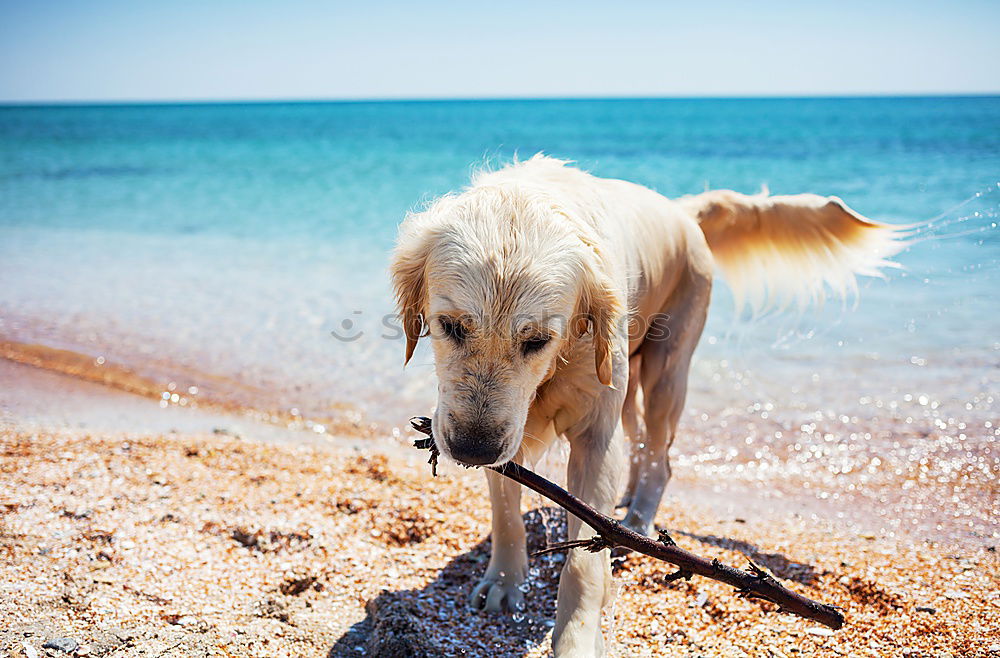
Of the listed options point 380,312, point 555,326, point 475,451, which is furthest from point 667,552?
point 380,312

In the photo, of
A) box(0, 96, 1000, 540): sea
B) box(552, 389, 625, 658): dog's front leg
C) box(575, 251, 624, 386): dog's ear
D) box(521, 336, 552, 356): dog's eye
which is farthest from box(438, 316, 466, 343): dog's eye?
box(0, 96, 1000, 540): sea

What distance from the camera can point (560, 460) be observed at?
3787mm

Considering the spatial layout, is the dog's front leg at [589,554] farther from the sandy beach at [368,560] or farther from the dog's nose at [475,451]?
the dog's nose at [475,451]

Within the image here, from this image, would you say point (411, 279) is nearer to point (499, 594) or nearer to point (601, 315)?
point (601, 315)

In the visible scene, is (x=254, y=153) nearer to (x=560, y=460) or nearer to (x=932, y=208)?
(x=932, y=208)

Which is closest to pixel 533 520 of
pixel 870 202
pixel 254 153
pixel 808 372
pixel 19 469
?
pixel 19 469

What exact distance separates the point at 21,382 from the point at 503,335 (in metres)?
5.85

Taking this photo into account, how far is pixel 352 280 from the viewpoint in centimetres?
1062

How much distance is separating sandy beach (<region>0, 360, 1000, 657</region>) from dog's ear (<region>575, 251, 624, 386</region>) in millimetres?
1140

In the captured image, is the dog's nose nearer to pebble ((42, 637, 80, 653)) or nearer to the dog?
the dog

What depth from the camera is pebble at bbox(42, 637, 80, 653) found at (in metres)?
2.83

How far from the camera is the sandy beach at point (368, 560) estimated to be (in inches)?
125

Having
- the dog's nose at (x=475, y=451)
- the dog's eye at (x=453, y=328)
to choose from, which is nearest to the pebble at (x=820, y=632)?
the dog's nose at (x=475, y=451)

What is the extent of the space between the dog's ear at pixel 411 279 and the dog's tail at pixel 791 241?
2507mm
